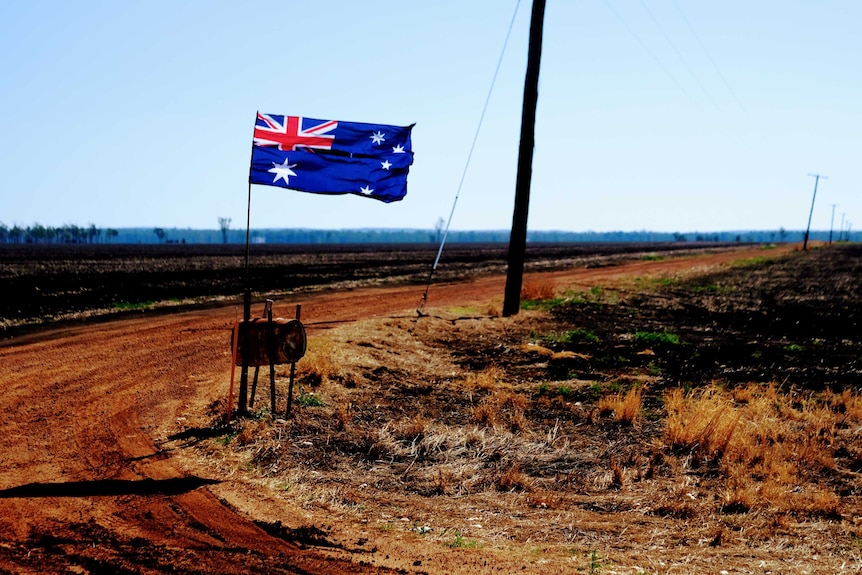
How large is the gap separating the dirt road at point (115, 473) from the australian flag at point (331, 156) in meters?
3.25

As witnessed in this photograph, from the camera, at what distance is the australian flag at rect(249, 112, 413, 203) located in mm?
8469

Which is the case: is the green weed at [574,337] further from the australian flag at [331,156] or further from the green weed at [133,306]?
the green weed at [133,306]

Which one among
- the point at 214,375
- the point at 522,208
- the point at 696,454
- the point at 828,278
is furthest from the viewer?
the point at 828,278

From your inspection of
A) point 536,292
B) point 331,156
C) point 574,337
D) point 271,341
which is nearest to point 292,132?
point 331,156

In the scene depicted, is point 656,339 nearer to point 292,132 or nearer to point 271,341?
point 271,341

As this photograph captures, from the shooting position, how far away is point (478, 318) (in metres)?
18.1

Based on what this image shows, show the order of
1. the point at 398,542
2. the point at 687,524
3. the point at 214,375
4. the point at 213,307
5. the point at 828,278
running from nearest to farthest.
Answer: the point at 398,542
the point at 687,524
the point at 214,375
the point at 213,307
the point at 828,278

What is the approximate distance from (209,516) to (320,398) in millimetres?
3995

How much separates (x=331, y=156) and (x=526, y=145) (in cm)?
955

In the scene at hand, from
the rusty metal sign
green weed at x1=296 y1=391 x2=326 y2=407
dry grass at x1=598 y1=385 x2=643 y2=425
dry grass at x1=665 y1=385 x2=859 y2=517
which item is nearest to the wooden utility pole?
dry grass at x1=598 y1=385 x2=643 y2=425

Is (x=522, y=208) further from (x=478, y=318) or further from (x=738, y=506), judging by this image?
(x=738, y=506)

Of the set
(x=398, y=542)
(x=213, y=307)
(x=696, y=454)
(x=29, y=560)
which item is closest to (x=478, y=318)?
(x=213, y=307)

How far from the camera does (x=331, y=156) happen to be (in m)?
8.80

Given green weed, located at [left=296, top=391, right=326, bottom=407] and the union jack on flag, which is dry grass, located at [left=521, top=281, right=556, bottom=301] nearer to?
green weed, located at [left=296, top=391, right=326, bottom=407]
